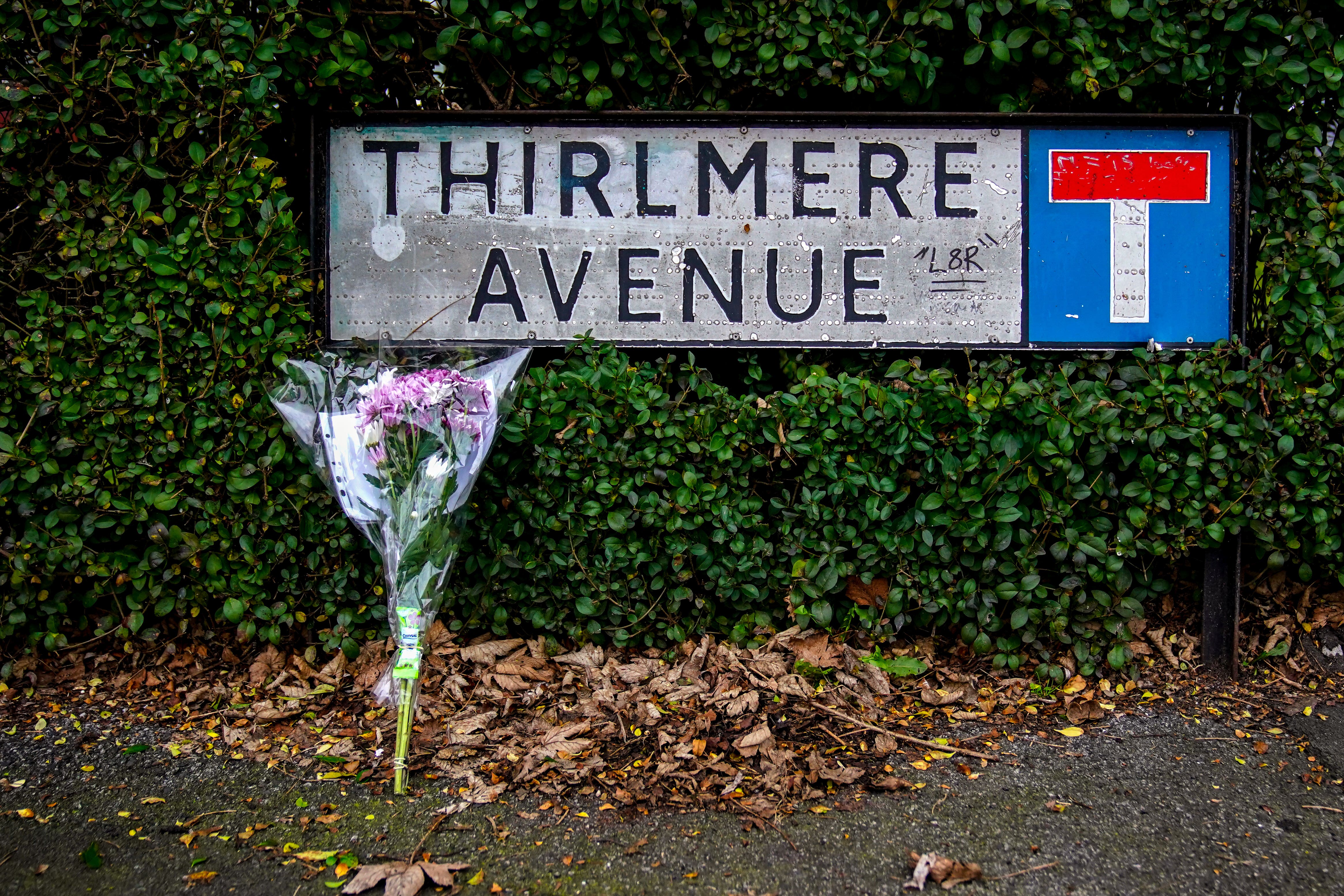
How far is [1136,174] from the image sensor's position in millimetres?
3455

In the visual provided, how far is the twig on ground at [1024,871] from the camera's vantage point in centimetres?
233

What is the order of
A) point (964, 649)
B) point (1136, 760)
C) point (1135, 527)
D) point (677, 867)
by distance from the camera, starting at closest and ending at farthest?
point (677, 867) → point (1136, 760) → point (1135, 527) → point (964, 649)

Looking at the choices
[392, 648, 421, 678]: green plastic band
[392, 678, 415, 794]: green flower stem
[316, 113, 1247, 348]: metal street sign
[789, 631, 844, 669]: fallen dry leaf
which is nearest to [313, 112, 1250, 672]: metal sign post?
[316, 113, 1247, 348]: metal street sign

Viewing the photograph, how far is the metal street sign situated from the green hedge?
0.17 m

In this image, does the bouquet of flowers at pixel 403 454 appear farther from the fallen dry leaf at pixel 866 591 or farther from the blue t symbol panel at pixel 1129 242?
the blue t symbol panel at pixel 1129 242

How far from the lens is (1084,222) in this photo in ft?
11.4

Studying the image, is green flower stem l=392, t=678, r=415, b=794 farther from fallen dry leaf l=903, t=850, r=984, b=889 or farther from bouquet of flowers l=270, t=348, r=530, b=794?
fallen dry leaf l=903, t=850, r=984, b=889

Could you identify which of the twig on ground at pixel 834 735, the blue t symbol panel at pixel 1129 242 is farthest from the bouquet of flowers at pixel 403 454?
the blue t symbol panel at pixel 1129 242

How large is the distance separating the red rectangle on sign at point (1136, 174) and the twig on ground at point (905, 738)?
7.08ft

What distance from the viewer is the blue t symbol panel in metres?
3.44

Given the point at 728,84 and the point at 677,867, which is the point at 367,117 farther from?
the point at 677,867

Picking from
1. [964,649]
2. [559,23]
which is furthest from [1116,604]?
[559,23]

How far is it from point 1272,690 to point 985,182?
2229mm

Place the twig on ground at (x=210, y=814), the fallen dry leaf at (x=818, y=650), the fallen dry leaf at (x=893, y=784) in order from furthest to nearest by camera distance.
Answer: the fallen dry leaf at (x=818, y=650) < the fallen dry leaf at (x=893, y=784) < the twig on ground at (x=210, y=814)
